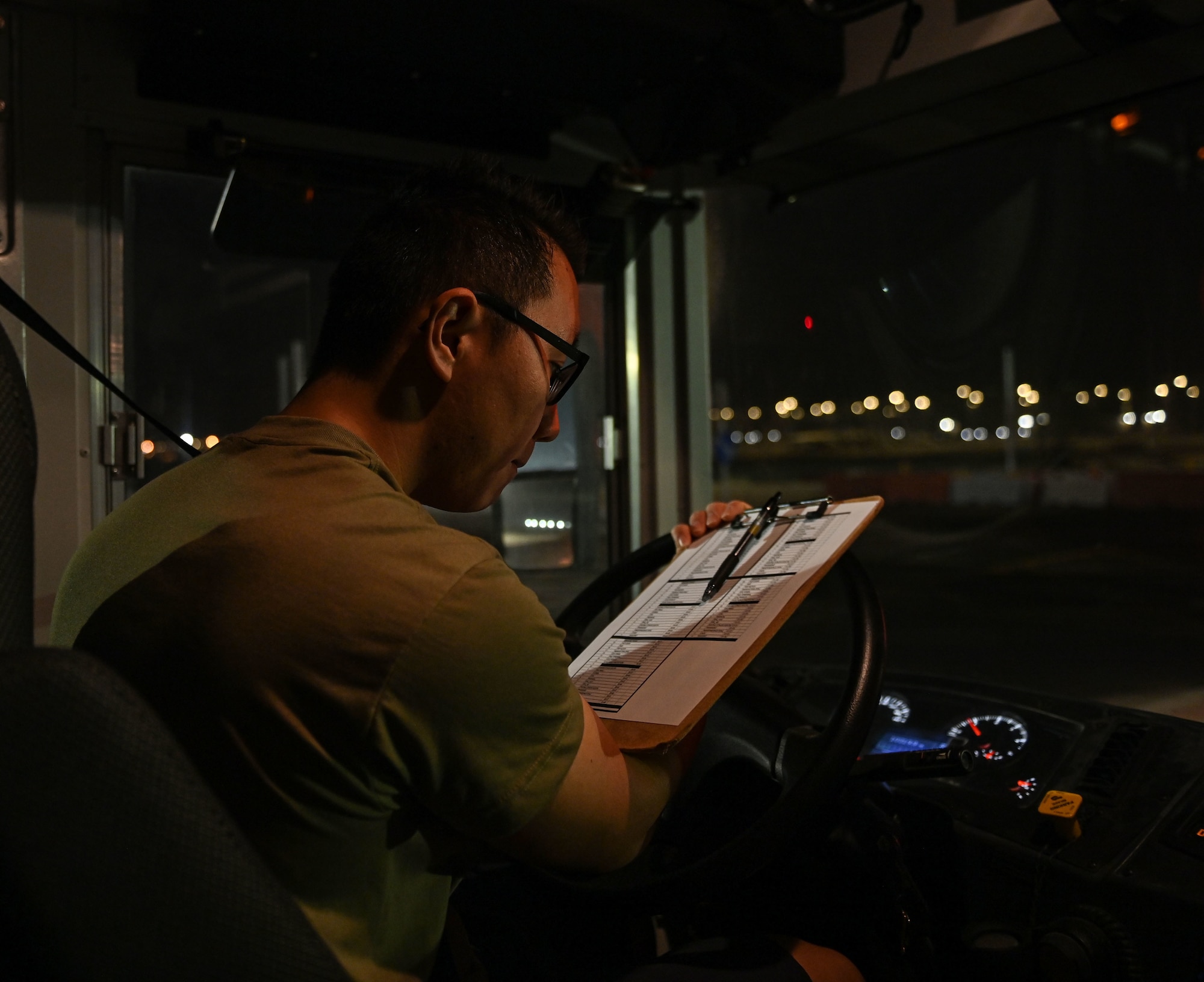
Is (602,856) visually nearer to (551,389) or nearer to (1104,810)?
(551,389)

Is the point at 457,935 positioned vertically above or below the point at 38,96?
below

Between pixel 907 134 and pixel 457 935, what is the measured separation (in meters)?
2.06

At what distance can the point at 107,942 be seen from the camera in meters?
0.56

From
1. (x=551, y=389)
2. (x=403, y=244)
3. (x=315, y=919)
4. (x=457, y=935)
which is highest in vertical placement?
(x=403, y=244)

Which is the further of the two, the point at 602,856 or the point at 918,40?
the point at 918,40

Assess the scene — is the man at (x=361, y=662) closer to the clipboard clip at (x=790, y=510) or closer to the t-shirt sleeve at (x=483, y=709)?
the t-shirt sleeve at (x=483, y=709)

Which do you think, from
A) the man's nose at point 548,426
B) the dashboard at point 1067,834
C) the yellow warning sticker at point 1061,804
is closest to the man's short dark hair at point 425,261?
the man's nose at point 548,426

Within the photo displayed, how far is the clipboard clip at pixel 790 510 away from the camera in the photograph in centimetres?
134

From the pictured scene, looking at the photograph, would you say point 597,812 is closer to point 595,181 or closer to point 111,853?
point 111,853

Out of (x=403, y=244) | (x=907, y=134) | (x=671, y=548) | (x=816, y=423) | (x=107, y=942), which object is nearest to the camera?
(x=107, y=942)

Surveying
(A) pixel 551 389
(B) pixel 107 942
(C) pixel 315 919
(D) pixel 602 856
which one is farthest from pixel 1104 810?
(B) pixel 107 942

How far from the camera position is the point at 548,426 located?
3.75 ft

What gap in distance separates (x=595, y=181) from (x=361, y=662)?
199cm

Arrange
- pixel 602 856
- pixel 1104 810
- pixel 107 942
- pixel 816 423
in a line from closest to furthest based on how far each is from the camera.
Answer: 1. pixel 107 942
2. pixel 602 856
3. pixel 1104 810
4. pixel 816 423
